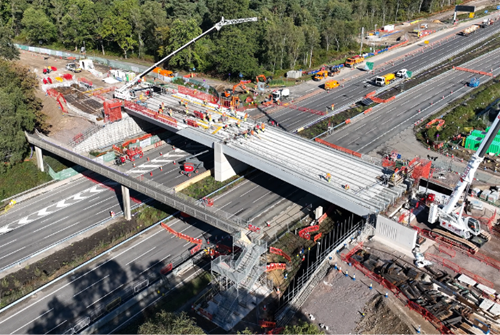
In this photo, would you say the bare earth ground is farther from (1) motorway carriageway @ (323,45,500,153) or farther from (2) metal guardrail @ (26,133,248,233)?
(1) motorway carriageway @ (323,45,500,153)

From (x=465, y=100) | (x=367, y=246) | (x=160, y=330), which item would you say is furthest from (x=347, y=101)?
(x=160, y=330)

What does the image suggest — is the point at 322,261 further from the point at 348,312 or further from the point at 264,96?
the point at 264,96

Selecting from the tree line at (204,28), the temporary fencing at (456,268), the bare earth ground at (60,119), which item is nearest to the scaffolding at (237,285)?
the temporary fencing at (456,268)

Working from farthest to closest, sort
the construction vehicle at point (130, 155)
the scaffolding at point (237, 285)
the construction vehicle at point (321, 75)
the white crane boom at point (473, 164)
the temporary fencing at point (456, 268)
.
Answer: the construction vehicle at point (321, 75) < the construction vehicle at point (130, 155) < the white crane boom at point (473, 164) < the temporary fencing at point (456, 268) < the scaffolding at point (237, 285)

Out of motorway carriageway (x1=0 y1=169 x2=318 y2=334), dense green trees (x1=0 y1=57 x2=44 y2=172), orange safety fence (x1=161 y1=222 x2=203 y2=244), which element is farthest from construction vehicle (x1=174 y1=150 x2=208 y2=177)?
dense green trees (x1=0 y1=57 x2=44 y2=172)

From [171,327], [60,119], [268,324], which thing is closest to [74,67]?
[60,119]

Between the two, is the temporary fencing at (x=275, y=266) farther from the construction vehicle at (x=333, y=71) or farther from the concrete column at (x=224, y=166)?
the construction vehicle at (x=333, y=71)
